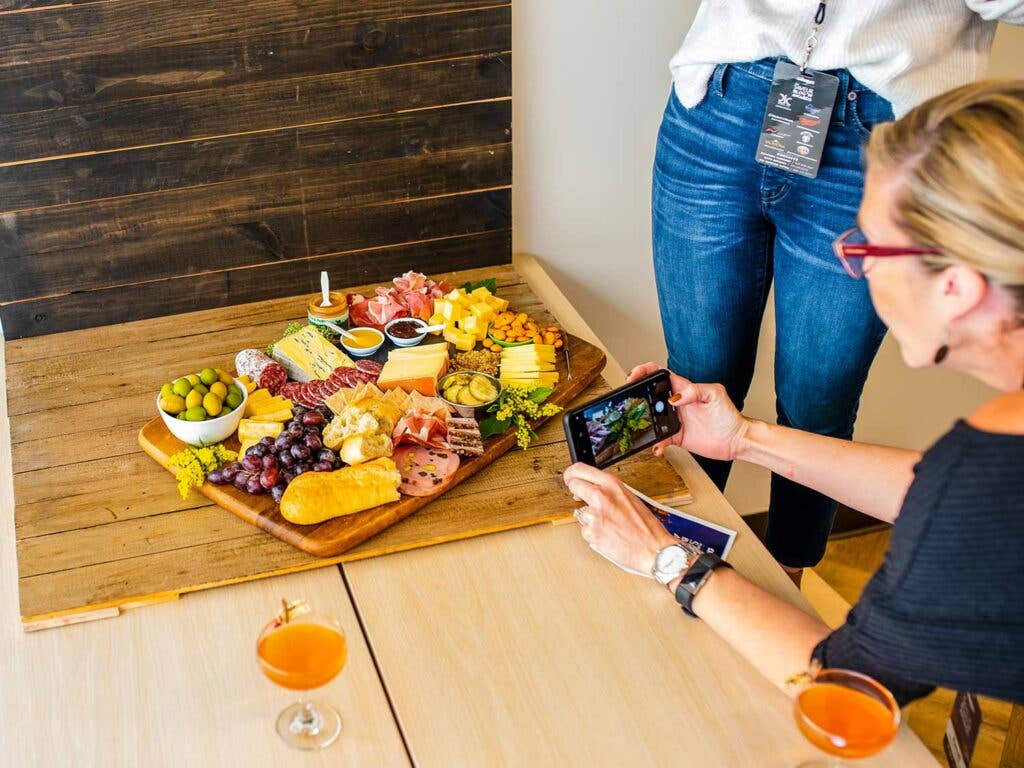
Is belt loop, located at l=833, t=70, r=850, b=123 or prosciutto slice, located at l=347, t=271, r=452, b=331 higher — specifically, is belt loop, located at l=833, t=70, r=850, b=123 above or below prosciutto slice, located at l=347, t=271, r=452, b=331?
above

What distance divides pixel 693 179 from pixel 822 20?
13.3 inches

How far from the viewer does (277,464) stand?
5.36 feet

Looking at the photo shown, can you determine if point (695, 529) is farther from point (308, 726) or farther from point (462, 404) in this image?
point (308, 726)

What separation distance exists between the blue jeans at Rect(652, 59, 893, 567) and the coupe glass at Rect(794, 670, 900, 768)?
78 centimetres

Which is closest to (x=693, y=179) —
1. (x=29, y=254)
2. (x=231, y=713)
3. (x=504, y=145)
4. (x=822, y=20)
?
(x=822, y=20)

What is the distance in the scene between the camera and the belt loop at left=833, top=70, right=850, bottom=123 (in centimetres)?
162

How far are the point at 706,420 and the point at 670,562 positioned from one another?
0.35m

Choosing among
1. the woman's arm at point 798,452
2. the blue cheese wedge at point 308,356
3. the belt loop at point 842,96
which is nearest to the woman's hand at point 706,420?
the woman's arm at point 798,452

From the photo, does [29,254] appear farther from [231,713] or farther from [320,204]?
[231,713]

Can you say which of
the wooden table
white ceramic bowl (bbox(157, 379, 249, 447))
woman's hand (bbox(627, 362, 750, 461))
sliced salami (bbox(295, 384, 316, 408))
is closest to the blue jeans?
woman's hand (bbox(627, 362, 750, 461))

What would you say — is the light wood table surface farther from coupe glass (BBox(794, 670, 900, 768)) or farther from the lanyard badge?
the lanyard badge

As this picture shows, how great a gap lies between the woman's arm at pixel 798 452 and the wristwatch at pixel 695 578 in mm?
266

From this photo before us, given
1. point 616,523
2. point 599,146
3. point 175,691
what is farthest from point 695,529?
point 599,146

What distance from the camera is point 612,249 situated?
250 centimetres
